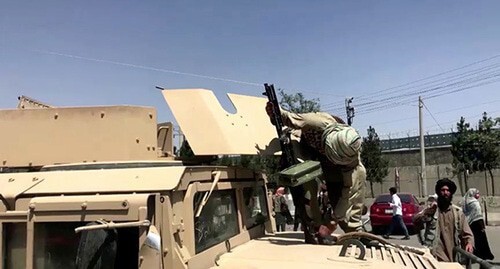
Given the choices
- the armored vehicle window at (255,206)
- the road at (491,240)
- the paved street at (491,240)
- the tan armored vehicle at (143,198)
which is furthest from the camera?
the paved street at (491,240)

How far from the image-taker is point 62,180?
3.33m

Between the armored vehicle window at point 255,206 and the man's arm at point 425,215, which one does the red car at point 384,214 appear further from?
the armored vehicle window at point 255,206

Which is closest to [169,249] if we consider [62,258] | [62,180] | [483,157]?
[62,258]

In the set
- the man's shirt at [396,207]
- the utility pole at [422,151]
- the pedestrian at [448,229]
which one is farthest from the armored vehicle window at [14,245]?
the utility pole at [422,151]

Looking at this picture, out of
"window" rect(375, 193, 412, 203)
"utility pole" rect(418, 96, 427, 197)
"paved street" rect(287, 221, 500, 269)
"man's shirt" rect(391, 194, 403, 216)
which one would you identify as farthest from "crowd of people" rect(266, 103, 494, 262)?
"utility pole" rect(418, 96, 427, 197)

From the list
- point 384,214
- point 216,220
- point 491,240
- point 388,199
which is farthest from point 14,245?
point 388,199

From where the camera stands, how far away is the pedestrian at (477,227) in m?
8.55

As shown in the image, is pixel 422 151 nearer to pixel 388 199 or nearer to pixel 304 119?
pixel 388 199

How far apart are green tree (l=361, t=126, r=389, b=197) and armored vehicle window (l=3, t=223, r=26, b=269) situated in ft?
92.3

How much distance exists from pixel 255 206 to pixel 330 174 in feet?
2.45

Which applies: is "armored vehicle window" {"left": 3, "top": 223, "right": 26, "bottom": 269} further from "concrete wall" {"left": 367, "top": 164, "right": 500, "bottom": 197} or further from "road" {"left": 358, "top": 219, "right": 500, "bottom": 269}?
"concrete wall" {"left": 367, "top": 164, "right": 500, "bottom": 197}

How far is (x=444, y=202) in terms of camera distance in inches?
216

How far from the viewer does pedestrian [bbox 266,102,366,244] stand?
15.0ft

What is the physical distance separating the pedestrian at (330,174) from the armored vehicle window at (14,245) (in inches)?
93.6
